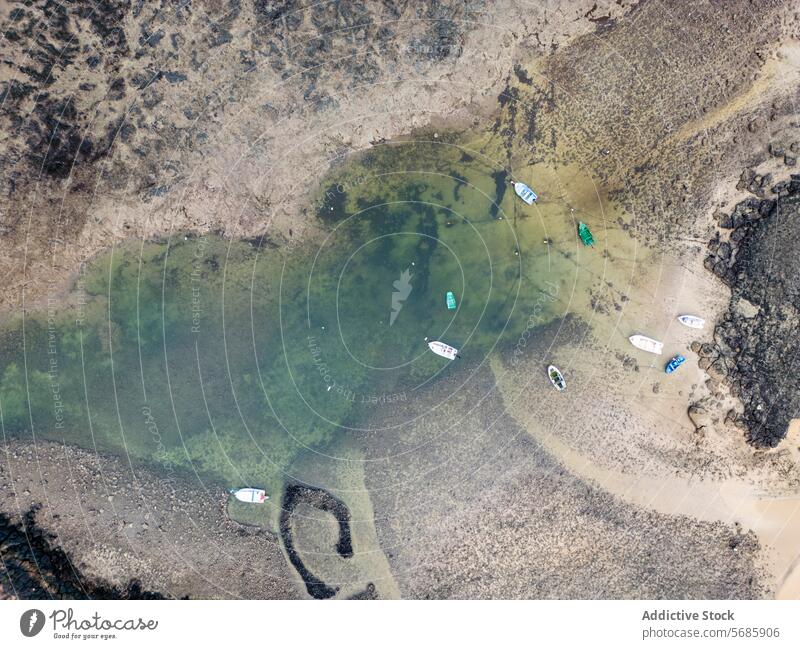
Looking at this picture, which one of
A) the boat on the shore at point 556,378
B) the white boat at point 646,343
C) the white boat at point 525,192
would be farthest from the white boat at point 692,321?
the white boat at point 525,192

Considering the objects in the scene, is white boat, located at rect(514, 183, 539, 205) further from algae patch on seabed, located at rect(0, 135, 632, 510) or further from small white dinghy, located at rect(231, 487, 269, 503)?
small white dinghy, located at rect(231, 487, 269, 503)

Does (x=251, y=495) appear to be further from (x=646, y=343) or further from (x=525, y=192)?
(x=646, y=343)

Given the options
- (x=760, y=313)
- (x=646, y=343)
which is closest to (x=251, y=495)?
(x=646, y=343)

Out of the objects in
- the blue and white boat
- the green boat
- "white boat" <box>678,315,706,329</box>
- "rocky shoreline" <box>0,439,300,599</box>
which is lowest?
"rocky shoreline" <box>0,439,300,599</box>

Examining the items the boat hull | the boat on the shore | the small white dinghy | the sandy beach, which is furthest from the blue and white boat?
the small white dinghy

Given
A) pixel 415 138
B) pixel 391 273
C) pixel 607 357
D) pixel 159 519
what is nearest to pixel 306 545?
pixel 159 519

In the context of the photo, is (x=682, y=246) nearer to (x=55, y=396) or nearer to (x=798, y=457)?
(x=798, y=457)
